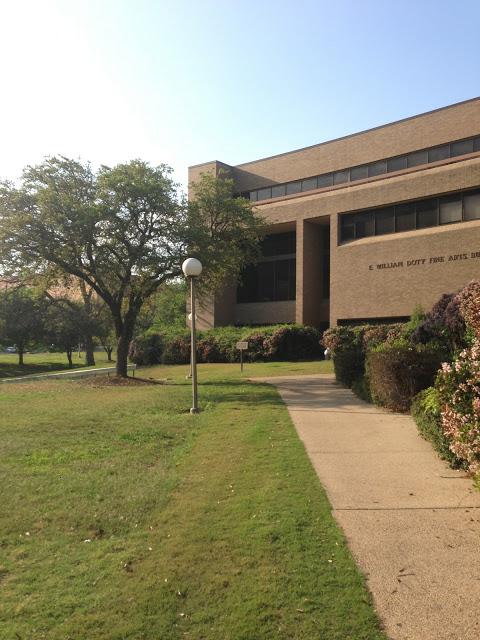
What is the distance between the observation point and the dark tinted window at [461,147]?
100 feet

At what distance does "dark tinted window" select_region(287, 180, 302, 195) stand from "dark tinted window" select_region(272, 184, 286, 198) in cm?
42

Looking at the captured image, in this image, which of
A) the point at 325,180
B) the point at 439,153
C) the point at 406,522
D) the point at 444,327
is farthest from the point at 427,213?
the point at 406,522

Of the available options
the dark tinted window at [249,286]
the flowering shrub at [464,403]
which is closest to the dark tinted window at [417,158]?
the dark tinted window at [249,286]

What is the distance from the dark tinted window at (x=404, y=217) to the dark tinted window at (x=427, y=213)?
0.36 meters

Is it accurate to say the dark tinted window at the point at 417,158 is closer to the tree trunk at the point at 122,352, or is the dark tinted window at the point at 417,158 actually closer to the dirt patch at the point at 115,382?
the tree trunk at the point at 122,352

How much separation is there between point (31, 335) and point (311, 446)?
44.5m

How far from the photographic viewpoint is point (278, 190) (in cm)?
3903

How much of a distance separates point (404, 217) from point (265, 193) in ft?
40.5

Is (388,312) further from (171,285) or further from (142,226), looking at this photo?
(142,226)

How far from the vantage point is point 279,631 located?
2918 mm

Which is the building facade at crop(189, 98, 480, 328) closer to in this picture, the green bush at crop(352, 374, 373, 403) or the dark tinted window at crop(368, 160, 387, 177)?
the dark tinted window at crop(368, 160, 387, 177)

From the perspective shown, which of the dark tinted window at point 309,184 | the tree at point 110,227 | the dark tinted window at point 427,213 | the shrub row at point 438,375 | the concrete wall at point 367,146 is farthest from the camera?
the dark tinted window at point 309,184

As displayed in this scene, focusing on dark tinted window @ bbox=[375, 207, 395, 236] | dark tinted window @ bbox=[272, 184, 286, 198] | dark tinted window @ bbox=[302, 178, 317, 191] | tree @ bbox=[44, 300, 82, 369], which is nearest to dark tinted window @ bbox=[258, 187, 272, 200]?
dark tinted window @ bbox=[272, 184, 286, 198]

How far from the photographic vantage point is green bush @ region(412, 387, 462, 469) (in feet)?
20.8
